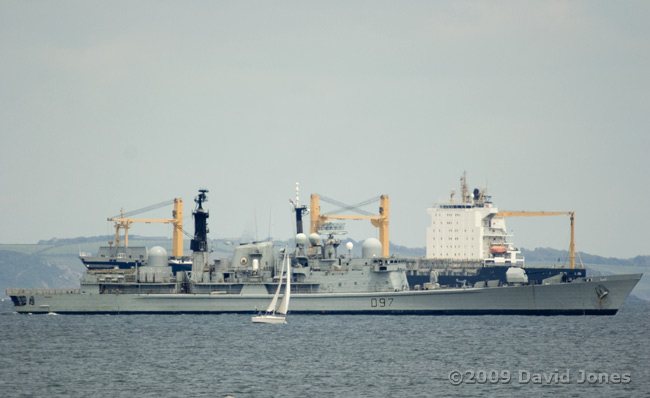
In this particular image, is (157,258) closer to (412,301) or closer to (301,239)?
(301,239)

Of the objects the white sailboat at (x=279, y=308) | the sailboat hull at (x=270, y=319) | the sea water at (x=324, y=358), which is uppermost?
the white sailboat at (x=279, y=308)

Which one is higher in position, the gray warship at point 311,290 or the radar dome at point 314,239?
the radar dome at point 314,239

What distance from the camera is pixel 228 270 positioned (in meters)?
79.7

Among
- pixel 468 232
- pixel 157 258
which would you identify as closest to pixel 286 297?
pixel 157 258

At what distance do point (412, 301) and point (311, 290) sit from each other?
795 cm

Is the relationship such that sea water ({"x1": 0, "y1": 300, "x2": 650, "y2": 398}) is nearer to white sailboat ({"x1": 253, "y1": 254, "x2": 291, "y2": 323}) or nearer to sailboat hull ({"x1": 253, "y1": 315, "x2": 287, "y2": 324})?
sailboat hull ({"x1": 253, "y1": 315, "x2": 287, "y2": 324})

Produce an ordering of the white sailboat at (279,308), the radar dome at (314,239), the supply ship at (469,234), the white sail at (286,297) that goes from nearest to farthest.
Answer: the white sailboat at (279,308), the white sail at (286,297), the radar dome at (314,239), the supply ship at (469,234)

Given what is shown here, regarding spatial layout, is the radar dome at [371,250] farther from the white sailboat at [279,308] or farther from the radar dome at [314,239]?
the white sailboat at [279,308]

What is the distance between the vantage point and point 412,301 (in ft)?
245

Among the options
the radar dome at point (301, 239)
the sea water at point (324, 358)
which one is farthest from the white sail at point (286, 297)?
the radar dome at point (301, 239)

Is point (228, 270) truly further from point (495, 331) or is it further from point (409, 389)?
point (409, 389)

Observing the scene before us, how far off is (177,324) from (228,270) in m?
9.11

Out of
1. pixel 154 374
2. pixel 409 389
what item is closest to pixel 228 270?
pixel 154 374

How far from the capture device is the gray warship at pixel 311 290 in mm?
73562
